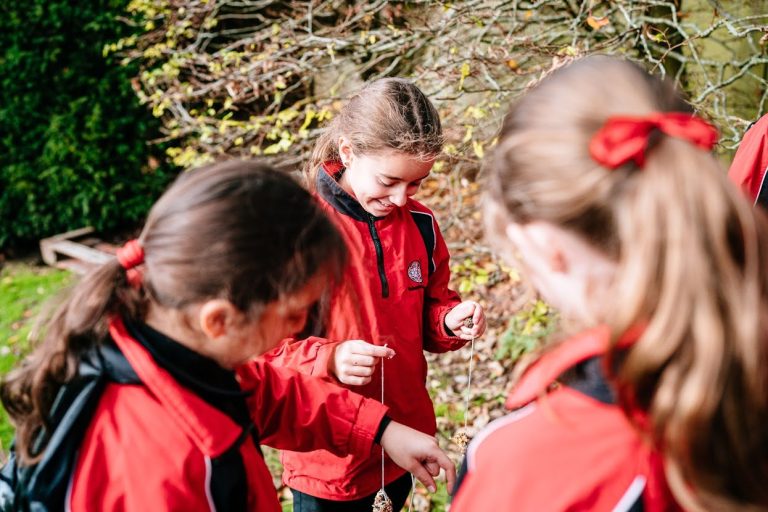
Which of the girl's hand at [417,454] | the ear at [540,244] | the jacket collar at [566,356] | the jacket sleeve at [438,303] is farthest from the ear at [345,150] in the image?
the jacket collar at [566,356]

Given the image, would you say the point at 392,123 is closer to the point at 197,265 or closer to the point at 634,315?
the point at 197,265

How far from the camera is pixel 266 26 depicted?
609 cm

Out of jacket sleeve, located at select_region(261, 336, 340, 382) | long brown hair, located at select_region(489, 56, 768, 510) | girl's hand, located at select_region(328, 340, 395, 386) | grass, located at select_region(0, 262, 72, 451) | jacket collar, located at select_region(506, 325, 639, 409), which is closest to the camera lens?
long brown hair, located at select_region(489, 56, 768, 510)

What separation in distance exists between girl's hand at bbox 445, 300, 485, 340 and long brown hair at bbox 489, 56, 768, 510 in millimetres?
1164

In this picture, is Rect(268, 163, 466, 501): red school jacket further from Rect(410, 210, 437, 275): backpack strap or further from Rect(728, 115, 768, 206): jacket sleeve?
Rect(728, 115, 768, 206): jacket sleeve

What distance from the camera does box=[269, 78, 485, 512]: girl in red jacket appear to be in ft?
6.98

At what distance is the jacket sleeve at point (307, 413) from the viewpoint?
1717mm

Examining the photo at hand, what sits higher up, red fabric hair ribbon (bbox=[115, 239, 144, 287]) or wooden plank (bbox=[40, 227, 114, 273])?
red fabric hair ribbon (bbox=[115, 239, 144, 287])

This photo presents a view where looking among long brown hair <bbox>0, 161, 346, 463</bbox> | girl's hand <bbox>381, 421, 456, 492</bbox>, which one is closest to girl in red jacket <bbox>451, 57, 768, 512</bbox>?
long brown hair <bbox>0, 161, 346, 463</bbox>

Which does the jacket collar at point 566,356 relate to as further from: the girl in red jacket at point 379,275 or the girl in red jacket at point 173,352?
the girl in red jacket at point 379,275

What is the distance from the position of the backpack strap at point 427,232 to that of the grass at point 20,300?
3544mm

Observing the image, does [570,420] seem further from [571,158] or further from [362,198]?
[362,198]

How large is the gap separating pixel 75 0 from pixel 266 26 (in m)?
1.82

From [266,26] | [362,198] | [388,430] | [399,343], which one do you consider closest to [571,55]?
[362,198]
